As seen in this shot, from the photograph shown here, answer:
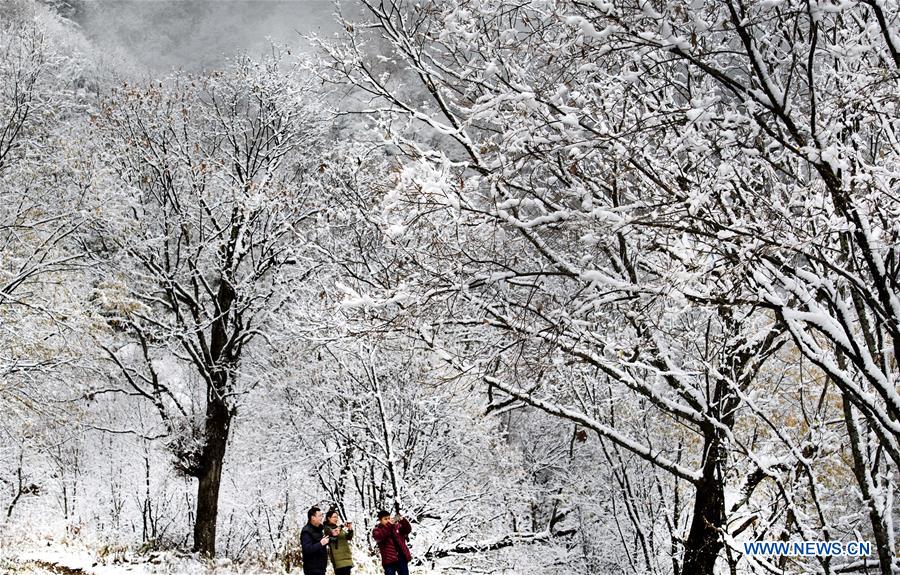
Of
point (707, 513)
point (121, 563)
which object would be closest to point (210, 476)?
point (121, 563)

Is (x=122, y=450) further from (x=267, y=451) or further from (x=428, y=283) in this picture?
→ (x=428, y=283)

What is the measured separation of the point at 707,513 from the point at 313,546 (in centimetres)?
449

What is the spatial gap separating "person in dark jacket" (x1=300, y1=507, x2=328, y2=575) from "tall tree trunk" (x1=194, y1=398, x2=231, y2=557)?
16.5 ft

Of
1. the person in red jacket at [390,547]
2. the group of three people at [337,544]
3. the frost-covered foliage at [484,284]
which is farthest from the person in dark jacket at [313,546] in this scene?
the frost-covered foliage at [484,284]

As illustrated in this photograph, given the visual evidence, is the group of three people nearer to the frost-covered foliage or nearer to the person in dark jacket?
the person in dark jacket

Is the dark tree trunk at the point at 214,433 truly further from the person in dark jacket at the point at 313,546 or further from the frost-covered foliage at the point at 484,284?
the person in dark jacket at the point at 313,546

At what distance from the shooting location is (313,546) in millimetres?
7969

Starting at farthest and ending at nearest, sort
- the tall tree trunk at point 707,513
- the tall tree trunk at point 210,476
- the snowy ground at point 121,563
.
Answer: the tall tree trunk at point 210,476 → the snowy ground at point 121,563 → the tall tree trunk at point 707,513

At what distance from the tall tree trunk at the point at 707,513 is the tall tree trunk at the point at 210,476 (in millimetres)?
9045

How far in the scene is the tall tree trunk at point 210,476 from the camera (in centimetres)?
1216

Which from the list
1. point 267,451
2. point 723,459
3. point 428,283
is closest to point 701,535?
point 723,459

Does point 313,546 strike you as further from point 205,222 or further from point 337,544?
point 205,222

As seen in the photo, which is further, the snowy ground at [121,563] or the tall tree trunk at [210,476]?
the tall tree trunk at [210,476]

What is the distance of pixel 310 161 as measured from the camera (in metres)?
13.8
